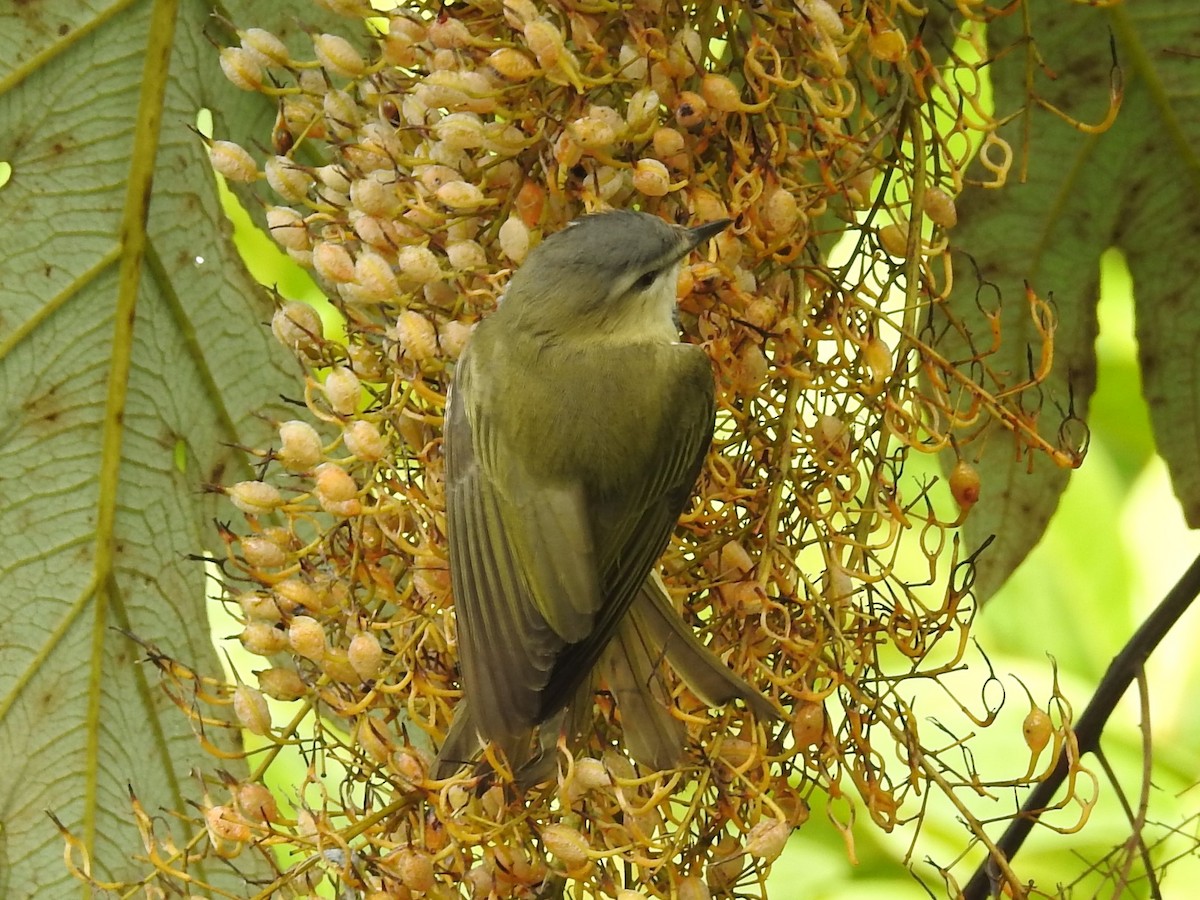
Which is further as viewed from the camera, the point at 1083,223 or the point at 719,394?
the point at 1083,223

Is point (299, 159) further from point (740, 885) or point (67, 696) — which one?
point (740, 885)

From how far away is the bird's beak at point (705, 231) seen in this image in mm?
1219

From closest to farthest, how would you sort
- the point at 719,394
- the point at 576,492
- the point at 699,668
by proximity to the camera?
the point at 699,668 < the point at 719,394 < the point at 576,492

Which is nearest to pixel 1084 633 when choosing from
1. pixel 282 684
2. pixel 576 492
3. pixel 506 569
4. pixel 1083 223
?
pixel 1083 223

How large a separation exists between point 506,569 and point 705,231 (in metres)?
0.36

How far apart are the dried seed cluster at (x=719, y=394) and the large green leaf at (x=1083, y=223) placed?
280 mm

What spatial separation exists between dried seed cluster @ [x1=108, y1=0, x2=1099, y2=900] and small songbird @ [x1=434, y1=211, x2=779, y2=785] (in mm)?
29

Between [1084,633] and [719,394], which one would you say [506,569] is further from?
[1084,633]

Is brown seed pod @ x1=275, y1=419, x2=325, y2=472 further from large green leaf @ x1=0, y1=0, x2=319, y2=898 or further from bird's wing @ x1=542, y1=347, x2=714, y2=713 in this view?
large green leaf @ x1=0, y1=0, x2=319, y2=898

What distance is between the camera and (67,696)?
173 cm

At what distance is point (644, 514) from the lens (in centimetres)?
140

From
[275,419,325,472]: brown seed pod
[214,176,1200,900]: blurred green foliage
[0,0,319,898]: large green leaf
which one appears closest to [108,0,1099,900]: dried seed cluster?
[275,419,325,472]: brown seed pod

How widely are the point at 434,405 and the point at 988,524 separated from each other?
1.97ft

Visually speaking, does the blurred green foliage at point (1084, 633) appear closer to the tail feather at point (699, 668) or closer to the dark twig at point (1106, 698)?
the dark twig at point (1106, 698)
